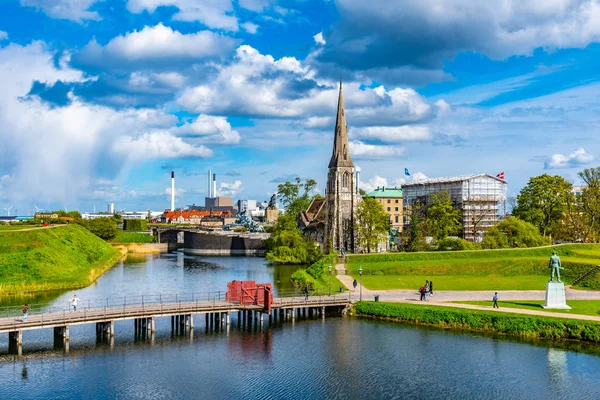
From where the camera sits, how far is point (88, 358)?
4181 centimetres

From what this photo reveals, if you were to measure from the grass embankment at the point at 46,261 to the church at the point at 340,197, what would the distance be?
41.7 m

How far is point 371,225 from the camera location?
103625 millimetres

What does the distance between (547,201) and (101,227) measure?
10038 centimetres

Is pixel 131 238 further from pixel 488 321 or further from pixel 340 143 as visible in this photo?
pixel 488 321

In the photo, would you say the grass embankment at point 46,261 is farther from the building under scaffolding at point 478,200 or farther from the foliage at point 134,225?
the foliage at point 134,225

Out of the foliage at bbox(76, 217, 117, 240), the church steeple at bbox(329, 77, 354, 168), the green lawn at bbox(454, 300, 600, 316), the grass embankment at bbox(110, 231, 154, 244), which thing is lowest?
the green lawn at bbox(454, 300, 600, 316)

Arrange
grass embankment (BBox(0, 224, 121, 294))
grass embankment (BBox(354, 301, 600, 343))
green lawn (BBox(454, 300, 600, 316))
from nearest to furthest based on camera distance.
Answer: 1. grass embankment (BBox(354, 301, 600, 343))
2. green lawn (BBox(454, 300, 600, 316))
3. grass embankment (BBox(0, 224, 121, 294))

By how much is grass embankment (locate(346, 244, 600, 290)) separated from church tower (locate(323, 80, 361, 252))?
3127 centimetres

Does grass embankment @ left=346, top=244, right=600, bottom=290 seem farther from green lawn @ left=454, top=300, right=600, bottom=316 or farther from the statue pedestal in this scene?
the statue pedestal

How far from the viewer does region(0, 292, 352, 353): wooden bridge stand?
46219mm

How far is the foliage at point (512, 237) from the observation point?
3472 inches

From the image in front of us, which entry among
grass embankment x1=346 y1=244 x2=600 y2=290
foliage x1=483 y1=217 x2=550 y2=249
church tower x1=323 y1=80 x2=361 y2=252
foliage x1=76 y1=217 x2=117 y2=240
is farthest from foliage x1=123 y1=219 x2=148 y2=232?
foliage x1=483 y1=217 x2=550 y2=249

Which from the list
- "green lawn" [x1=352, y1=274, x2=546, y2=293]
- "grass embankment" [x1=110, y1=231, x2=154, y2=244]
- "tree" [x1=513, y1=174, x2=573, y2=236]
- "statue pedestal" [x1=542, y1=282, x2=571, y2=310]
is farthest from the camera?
"grass embankment" [x1=110, y1=231, x2=154, y2=244]

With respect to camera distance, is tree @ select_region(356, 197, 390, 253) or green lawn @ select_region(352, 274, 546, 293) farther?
tree @ select_region(356, 197, 390, 253)
